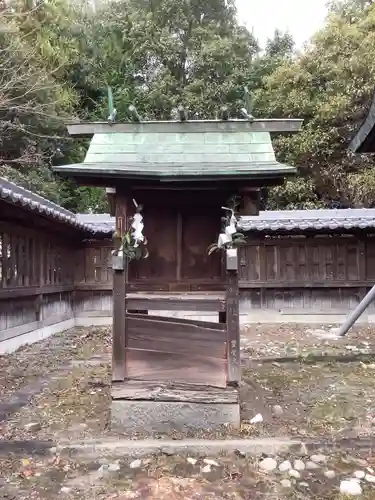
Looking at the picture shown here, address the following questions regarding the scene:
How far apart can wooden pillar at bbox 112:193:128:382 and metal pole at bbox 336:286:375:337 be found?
5.76 meters

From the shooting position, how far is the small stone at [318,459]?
14.1 feet

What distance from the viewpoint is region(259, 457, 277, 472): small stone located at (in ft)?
13.8

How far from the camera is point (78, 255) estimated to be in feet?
47.6

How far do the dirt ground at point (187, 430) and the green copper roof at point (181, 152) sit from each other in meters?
2.75

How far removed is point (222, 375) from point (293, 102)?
18.4 meters

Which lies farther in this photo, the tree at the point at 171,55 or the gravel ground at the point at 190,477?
the tree at the point at 171,55

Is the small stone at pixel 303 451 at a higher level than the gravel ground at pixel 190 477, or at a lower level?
higher

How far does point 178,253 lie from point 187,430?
2.07 meters

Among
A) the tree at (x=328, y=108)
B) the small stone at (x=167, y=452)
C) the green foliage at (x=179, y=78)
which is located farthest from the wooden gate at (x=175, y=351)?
the tree at (x=328, y=108)

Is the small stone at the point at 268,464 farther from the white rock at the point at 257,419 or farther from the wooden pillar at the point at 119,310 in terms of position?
the wooden pillar at the point at 119,310

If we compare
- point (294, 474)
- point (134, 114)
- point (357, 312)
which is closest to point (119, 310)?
point (134, 114)

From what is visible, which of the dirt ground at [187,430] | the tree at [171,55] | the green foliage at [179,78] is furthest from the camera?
the tree at [171,55]

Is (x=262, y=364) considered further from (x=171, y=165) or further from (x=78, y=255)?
(x=78, y=255)

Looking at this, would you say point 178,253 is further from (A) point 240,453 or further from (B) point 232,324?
(A) point 240,453
